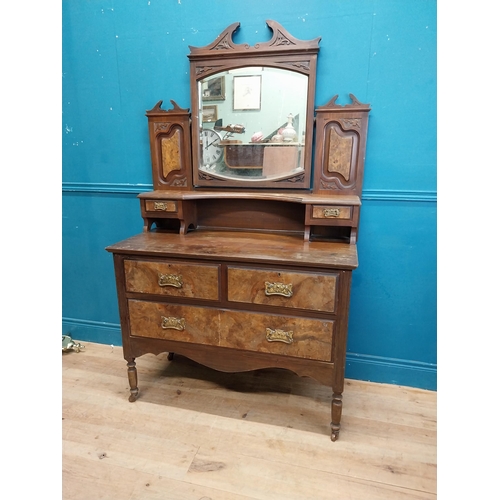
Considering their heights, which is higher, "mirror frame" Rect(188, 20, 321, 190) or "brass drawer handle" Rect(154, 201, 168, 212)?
"mirror frame" Rect(188, 20, 321, 190)

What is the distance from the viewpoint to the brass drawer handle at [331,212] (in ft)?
5.33

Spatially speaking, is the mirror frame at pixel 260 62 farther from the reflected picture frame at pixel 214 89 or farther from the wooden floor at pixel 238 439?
the wooden floor at pixel 238 439

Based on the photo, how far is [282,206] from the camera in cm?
183

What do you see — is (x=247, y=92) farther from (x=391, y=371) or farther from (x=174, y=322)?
(x=391, y=371)

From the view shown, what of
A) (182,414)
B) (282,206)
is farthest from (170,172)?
(182,414)

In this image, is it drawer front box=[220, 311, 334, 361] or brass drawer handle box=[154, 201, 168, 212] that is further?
brass drawer handle box=[154, 201, 168, 212]

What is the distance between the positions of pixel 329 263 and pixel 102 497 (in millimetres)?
1345

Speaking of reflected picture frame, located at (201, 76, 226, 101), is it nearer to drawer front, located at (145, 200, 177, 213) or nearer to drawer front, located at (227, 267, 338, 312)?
drawer front, located at (145, 200, 177, 213)

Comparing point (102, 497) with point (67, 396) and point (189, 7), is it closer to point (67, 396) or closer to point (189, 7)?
point (67, 396)

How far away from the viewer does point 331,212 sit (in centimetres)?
163

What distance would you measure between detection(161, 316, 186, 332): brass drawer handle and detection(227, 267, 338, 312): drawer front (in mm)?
300

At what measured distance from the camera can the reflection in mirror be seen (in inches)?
66.8

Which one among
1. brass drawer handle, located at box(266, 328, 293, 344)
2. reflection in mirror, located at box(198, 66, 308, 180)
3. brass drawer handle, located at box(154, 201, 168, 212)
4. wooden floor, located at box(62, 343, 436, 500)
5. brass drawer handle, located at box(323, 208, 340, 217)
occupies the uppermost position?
reflection in mirror, located at box(198, 66, 308, 180)

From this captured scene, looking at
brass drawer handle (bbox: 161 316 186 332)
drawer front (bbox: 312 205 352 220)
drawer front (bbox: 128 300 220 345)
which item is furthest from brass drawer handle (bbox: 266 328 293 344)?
drawer front (bbox: 312 205 352 220)
